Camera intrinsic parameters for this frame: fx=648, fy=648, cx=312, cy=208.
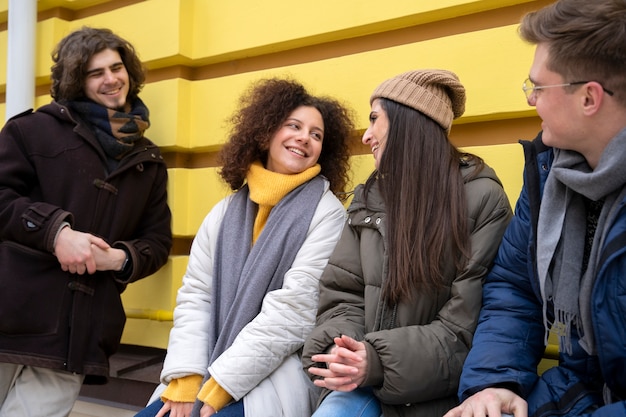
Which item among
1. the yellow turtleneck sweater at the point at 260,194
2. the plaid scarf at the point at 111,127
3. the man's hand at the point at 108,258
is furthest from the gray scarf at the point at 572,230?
the plaid scarf at the point at 111,127

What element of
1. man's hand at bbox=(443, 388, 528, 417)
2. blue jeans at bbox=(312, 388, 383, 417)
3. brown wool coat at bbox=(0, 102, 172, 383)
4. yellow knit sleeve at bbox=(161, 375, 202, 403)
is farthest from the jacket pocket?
man's hand at bbox=(443, 388, 528, 417)

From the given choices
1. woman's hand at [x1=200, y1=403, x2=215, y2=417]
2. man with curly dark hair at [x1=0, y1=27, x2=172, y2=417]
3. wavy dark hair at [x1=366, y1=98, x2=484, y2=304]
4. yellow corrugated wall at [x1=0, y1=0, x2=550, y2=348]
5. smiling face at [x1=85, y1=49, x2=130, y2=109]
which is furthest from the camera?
smiling face at [x1=85, y1=49, x2=130, y2=109]

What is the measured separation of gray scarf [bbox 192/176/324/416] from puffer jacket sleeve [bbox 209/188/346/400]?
0.20 ft

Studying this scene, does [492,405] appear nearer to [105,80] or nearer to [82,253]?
[82,253]

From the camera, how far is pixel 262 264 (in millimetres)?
2518

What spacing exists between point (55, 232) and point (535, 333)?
197cm

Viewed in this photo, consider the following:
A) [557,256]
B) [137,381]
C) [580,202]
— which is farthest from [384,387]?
[137,381]

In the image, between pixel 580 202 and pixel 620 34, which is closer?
pixel 620 34

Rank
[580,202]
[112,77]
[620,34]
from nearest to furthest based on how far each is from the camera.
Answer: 1. [620,34]
2. [580,202]
3. [112,77]

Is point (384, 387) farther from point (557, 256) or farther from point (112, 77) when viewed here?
point (112, 77)

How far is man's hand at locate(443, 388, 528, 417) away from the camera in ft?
5.79

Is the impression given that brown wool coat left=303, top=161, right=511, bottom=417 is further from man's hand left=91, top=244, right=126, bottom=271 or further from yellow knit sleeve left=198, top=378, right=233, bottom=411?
man's hand left=91, top=244, right=126, bottom=271

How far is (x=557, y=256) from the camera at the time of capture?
1815 mm

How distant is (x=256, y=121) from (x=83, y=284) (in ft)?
3.48
